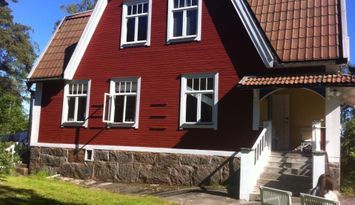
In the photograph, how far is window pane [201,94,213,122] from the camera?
16.3 meters

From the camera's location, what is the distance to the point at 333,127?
554 inches

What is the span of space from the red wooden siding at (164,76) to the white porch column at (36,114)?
0.29 meters

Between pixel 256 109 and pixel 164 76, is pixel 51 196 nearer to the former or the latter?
pixel 164 76

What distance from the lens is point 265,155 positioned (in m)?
14.8

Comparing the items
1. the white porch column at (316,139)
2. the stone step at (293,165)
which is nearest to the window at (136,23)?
the stone step at (293,165)

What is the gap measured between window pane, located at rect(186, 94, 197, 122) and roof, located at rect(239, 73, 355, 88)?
7.52 ft

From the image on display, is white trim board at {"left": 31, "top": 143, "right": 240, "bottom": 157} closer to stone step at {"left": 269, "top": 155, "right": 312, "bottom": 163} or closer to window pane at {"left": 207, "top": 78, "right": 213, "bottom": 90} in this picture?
stone step at {"left": 269, "top": 155, "right": 312, "bottom": 163}

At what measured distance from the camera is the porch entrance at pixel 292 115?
17297mm

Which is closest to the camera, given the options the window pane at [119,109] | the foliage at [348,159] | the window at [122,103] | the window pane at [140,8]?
the foliage at [348,159]

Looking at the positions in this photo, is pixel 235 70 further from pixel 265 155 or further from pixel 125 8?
pixel 125 8

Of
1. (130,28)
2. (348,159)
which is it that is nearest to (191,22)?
(130,28)

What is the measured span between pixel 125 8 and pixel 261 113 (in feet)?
23.5

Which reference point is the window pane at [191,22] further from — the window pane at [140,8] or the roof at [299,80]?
the roof at [299,80]

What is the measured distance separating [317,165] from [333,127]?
83.7 inches
